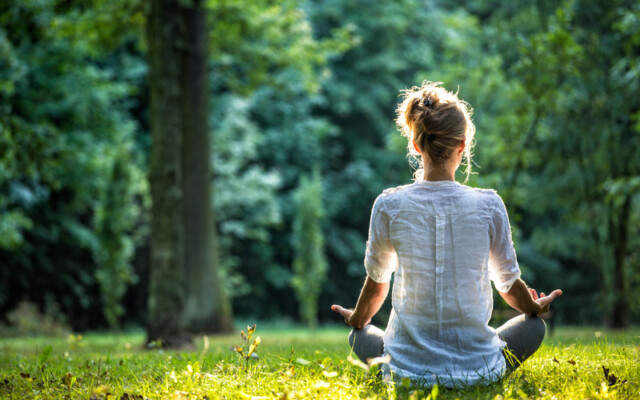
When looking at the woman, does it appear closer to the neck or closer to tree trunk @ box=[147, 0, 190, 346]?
the neck

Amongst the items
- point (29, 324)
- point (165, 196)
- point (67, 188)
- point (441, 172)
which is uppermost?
point (67, 188)

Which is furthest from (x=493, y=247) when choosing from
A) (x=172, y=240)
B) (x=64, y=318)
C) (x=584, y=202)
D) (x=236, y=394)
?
(x=64, y=318)

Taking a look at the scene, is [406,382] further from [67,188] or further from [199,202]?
[67,188]

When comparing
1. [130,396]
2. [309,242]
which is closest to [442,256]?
[130,396]

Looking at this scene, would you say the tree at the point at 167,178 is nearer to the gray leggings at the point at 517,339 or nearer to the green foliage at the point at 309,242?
the gray leggings at the point at 517,339

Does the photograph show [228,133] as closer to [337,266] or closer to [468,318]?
[337,266]

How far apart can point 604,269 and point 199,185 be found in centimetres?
1099

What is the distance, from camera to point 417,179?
124 inches

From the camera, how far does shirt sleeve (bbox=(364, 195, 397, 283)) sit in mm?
3057

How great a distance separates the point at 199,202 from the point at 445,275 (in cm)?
1088

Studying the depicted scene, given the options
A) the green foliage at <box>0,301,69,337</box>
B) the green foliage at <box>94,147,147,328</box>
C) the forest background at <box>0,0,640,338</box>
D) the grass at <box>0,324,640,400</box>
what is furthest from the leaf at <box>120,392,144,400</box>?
the green foliage at <box>94,147,147,328</box>

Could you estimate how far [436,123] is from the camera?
2.95 metres

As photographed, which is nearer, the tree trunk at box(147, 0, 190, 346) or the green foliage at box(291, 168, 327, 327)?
the tree trunk at box(147, 0, 190, 346)

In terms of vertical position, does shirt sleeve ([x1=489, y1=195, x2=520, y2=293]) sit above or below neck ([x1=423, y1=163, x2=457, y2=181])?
below
